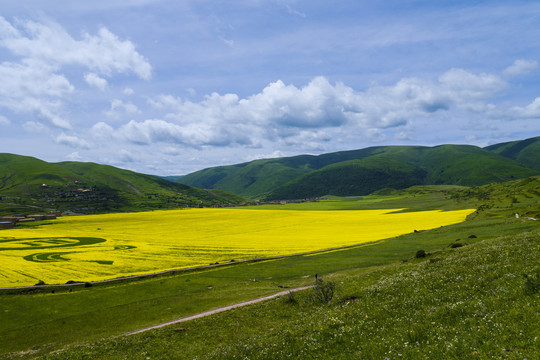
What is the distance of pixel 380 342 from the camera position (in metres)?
14.0

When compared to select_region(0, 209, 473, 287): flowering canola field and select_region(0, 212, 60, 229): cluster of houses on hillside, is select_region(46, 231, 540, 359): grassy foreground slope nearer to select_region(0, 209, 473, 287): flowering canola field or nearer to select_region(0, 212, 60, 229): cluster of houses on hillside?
select_region(0, 209, 473, 287): flowering canola field

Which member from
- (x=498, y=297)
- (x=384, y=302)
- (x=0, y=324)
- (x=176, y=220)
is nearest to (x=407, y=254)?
(x=384, y=302)

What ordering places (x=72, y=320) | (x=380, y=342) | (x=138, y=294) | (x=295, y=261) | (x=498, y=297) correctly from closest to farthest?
(x=380, y=342), (x=498, y=297), (x=72, y=320), (x=138, y=294), (x=295, y=261)

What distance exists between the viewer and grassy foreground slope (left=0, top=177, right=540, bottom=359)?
13070 millimetres

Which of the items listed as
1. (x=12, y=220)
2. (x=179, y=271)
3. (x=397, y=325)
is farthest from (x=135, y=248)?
(x=12, y=220)

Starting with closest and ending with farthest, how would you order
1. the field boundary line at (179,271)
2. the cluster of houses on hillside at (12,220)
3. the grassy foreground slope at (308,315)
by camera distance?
the grassy foreground slope at (308,315), the field boundary line at (179,271), the cluster of houses on hillside at (12,220)

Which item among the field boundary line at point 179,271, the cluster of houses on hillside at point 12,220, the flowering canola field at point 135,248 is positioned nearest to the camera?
Result: the field boundary line at point 179,271

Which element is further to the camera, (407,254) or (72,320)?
(407,254)

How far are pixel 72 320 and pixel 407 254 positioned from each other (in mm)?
47926

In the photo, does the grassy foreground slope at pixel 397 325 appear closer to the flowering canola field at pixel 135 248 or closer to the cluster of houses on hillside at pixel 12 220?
the flowering canola field at pixel 135 248

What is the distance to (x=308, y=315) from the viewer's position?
2248cm

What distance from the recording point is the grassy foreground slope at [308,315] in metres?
13.1

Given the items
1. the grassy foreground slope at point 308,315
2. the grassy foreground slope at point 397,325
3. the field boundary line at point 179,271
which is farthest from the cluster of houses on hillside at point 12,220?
the grassy foreground slope at point 397,325

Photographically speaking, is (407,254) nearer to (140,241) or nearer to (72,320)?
(72,320)
